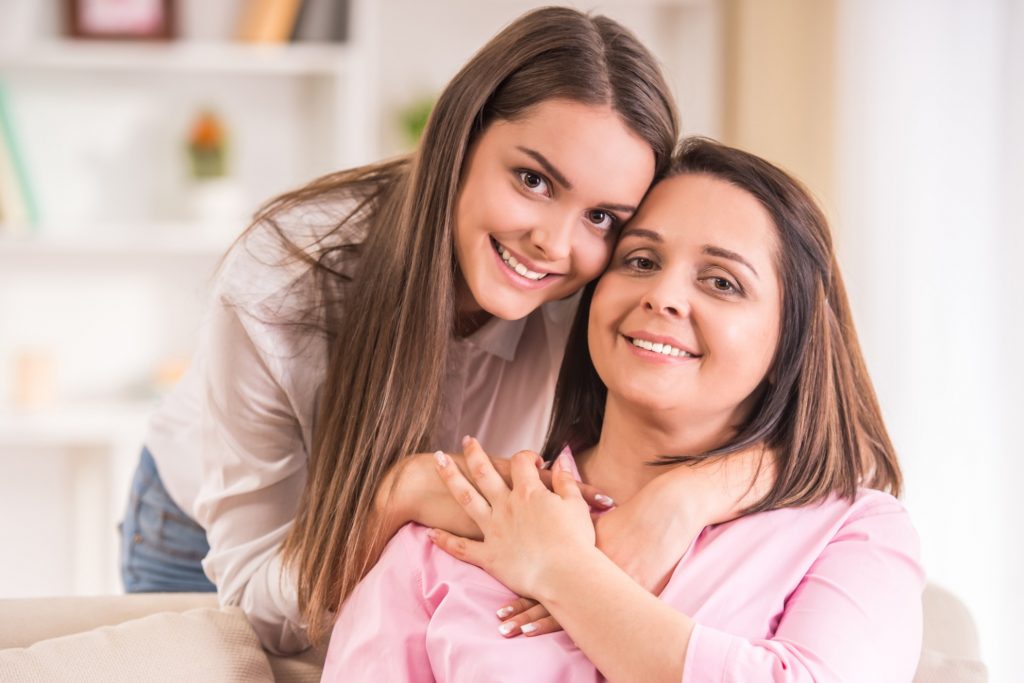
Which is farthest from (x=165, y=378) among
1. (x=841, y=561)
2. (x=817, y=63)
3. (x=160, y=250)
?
(x=841, y=561)

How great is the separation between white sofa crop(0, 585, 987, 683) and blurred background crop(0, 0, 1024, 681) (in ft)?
3.34

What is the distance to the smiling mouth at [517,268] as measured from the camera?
4.79ft

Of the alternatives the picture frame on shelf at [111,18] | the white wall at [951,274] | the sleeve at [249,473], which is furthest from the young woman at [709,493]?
the picture frame on shelf at [111,18]

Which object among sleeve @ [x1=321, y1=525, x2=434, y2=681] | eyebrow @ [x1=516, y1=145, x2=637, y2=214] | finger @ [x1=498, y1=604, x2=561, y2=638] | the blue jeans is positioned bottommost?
the blue jeans

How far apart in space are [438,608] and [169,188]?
2.55m

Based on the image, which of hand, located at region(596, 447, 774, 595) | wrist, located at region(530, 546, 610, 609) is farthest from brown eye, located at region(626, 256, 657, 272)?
wrist, located at region(530, 546, 610, 609)

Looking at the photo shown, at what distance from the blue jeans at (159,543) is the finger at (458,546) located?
29.6 inches

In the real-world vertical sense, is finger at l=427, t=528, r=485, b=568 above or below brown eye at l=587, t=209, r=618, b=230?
below

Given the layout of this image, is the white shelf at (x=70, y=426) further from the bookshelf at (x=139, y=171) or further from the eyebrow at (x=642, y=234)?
the eyebrow at (x=642, y=234)

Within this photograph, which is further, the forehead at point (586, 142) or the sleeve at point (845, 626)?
the forehead at point (586, 142)

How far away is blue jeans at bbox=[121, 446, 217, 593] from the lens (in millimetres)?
2033

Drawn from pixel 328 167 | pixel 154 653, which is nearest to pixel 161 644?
pixel 154 653

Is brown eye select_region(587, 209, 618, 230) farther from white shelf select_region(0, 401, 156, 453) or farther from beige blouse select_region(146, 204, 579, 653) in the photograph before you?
white shelf select_region(0, 401, 156, 453)

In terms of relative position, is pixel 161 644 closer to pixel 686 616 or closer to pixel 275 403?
pixel 275 403
